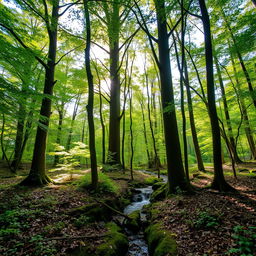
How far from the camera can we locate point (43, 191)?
609 cm

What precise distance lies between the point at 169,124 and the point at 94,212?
4.77 meters

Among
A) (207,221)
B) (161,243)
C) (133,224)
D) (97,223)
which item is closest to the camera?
(161,243)

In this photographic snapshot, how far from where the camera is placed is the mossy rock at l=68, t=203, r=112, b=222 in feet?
15.7

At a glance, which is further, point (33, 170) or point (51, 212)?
point (33, 170)

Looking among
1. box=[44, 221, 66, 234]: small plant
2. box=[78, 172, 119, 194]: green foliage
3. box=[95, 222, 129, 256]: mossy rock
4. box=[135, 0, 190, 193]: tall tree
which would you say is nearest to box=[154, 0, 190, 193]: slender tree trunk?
box=[135, 0, 190, 193]: tall tree

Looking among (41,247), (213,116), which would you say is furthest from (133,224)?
(213,116)

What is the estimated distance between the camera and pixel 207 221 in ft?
12.1

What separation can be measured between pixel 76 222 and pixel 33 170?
4.11 metres

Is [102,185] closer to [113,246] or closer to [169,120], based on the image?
[113,246]

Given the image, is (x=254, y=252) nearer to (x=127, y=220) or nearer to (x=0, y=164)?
(x=127, y=220)

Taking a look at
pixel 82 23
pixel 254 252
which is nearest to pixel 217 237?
pixel 254 252

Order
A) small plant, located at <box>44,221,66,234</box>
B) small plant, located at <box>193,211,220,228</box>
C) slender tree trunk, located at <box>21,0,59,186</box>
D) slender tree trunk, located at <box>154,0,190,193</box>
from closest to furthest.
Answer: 1. small plant, located at <box>193,211,220,228</box>
2. small plant, located at <box>44,221,66,234</box>
3. slender tree trunk, located at <box>154,0,190,193</box>
4. slender tree trunk, located at <box>21,0,59,186</box>

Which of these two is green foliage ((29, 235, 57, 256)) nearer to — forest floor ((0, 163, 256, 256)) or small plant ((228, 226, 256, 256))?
forest floor ((0, 163, 256, 256))

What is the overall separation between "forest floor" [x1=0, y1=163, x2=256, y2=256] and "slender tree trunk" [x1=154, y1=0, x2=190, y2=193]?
82 centimetres
